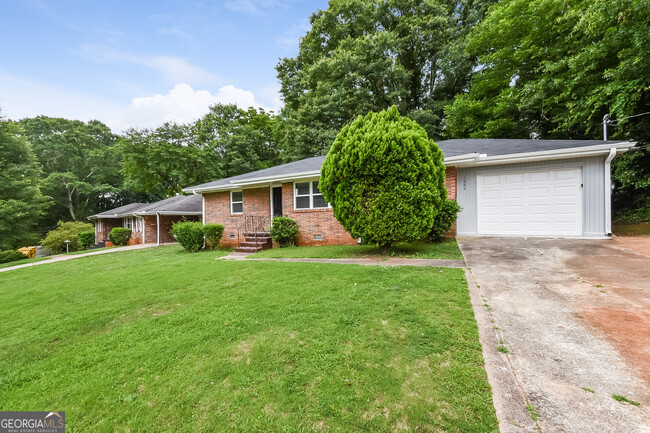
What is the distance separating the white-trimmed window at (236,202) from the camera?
39.5 feet

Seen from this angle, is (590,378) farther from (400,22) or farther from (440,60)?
(400,22)

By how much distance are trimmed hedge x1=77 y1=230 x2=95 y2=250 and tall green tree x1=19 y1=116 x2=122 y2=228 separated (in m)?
10.1

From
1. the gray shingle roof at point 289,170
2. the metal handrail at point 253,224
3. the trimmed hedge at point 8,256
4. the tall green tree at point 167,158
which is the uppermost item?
the tall green tree at point 167,158

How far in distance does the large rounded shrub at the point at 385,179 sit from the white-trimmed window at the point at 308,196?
3.49 metres

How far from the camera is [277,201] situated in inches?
443

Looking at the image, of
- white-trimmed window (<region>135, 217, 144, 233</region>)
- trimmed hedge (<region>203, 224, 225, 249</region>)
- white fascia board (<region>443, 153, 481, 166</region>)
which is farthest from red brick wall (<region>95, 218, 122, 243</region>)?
white fascia board (<region>443, 153, 481, 166</region>)

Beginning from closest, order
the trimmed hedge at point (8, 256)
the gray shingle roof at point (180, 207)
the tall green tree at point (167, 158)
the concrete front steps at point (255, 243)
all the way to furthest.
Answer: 1. the concrete front steps at point (255, 243)
2. the trimmed hedge at point (8, 256)
3. the gray shingle roof at point (180, 207)
4. the tall green tree at point (167, 158)

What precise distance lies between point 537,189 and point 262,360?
884cm

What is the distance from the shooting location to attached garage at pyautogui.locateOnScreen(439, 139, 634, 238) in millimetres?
7031

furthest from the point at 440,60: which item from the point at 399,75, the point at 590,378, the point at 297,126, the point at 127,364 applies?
the point at 127,364

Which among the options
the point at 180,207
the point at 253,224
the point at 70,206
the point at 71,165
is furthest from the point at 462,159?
the point at 71,165

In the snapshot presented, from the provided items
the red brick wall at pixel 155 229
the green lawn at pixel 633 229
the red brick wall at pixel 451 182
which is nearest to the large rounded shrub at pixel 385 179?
the red brick wall at pixel 451 182

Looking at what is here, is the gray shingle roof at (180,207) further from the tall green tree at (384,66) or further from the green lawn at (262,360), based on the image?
the green lawn at (262,360)

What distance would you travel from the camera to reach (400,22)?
18.6 m
